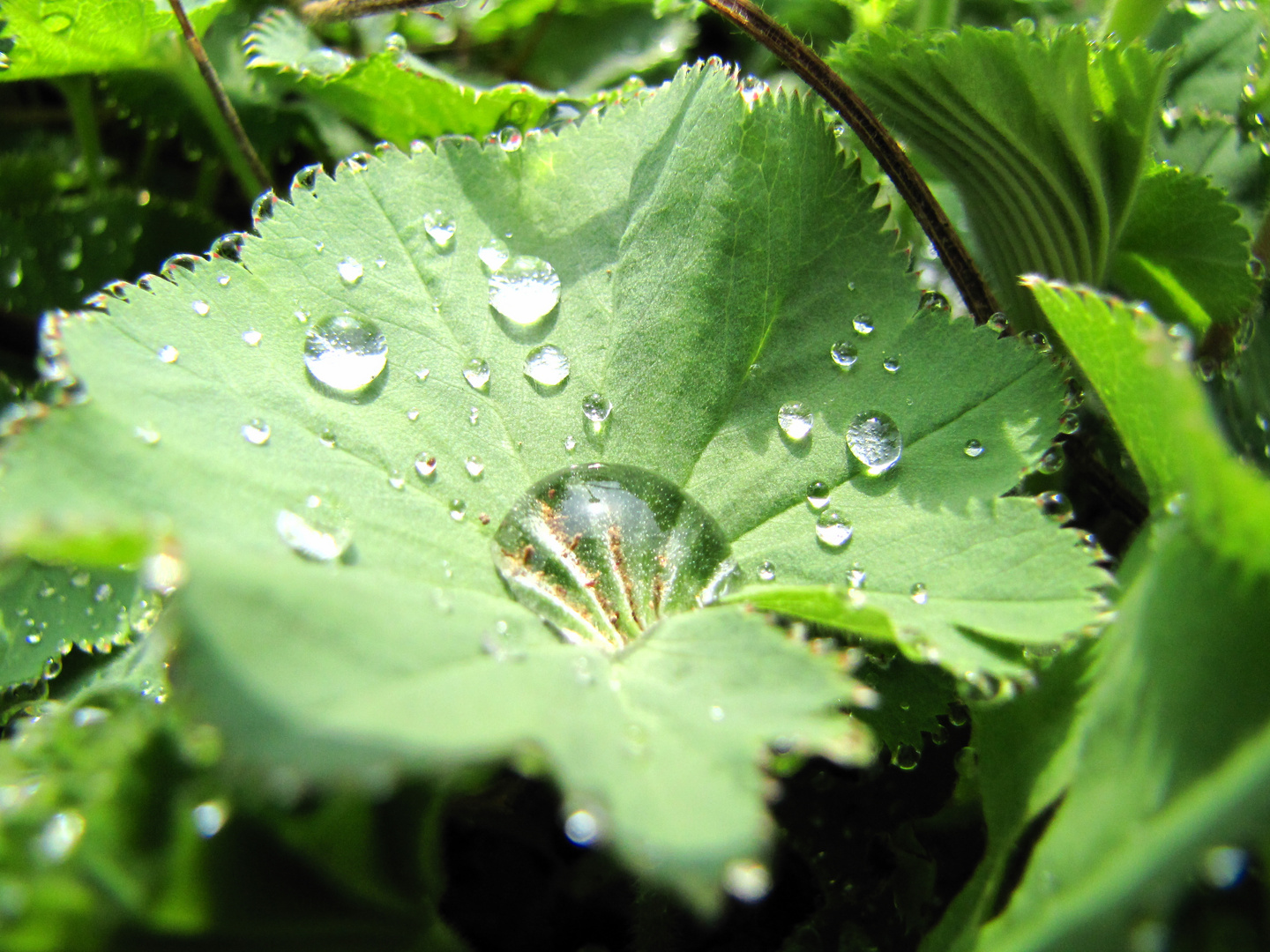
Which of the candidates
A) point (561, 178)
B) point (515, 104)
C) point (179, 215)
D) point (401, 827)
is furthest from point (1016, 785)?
point (179, 215)

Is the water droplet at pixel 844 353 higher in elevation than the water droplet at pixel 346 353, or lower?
higher

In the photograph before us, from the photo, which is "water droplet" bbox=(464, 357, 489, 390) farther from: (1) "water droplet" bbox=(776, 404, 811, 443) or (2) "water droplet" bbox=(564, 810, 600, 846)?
(2) "water droplet" bbox=(564, 810, 600, 846)

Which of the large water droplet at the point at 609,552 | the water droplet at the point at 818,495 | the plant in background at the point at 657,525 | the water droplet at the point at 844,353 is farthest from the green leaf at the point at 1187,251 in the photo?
the large water droplet at the point at 609,552

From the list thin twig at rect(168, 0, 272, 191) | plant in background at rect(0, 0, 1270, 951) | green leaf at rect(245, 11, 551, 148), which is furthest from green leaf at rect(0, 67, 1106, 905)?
thin twig at rect(168, 0, 272, 191)

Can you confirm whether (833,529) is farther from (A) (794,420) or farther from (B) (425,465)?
(B) (425,465)

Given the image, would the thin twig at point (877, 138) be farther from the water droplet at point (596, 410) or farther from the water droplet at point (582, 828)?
the water droplet at point (582, 828)

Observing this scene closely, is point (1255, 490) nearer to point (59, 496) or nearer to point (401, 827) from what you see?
point (401, 827)

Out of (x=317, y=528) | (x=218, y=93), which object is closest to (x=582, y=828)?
(x=317, y=528)
